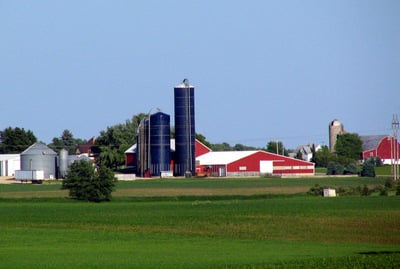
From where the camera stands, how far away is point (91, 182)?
80375 millimetres

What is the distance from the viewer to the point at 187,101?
130500 mm

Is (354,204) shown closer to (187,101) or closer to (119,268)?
(119,268)

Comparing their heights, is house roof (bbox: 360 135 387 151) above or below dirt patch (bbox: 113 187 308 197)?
above

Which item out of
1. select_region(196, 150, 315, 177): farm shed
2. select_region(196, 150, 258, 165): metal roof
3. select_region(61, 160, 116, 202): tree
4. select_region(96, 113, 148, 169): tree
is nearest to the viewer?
select_region(61, 160, 116, 202): tree

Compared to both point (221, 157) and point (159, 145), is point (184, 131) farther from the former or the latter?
point (221, 157)

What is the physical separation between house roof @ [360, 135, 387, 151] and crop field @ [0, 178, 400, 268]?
112m

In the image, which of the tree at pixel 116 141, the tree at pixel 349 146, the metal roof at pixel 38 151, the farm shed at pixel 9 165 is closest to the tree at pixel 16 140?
the tree at pixel 116 141

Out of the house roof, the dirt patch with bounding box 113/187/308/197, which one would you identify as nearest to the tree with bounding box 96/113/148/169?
the house roof

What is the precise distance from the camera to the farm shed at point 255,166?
5315 inches

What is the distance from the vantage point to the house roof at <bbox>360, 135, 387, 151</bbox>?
620ft

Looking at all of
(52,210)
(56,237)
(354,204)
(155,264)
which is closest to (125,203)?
(52,210)

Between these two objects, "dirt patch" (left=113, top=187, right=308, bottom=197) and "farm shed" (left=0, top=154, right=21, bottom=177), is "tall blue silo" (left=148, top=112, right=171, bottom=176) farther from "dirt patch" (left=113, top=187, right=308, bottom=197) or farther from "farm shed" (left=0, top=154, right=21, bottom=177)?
"dirt patch" (left=113, top=187, right=308, bottom=197)

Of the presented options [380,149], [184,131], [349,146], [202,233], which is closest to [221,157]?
[184,131]

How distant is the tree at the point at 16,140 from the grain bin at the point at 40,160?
39638 millimetres
